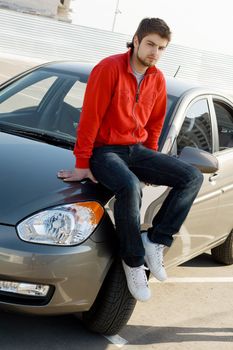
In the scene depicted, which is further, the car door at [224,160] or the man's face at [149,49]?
the car door at [224,160]

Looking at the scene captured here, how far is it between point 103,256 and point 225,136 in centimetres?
217

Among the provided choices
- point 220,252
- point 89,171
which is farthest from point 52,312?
point 220,252

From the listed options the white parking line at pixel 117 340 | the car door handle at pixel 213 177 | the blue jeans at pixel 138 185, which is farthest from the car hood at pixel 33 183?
the car door handle at pixel 213 177

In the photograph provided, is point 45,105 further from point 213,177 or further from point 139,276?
point 139,276

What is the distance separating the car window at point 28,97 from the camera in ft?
15.6

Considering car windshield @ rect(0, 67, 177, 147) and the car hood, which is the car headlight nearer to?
the car hood

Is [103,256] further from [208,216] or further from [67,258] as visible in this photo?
[208,216]

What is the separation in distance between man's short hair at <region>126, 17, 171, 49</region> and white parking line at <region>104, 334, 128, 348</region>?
1731 millimetres

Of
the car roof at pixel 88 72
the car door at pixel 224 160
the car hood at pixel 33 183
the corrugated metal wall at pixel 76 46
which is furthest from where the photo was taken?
the corrugated metal wall at pixel 76 46

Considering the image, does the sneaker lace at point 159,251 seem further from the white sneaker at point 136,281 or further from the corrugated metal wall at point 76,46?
the corrugated metal wall at point 76,46

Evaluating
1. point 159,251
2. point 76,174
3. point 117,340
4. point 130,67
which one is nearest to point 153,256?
point 159,251

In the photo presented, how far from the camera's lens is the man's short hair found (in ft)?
12.1

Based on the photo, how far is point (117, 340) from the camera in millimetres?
3832

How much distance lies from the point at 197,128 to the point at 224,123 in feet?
2.06
